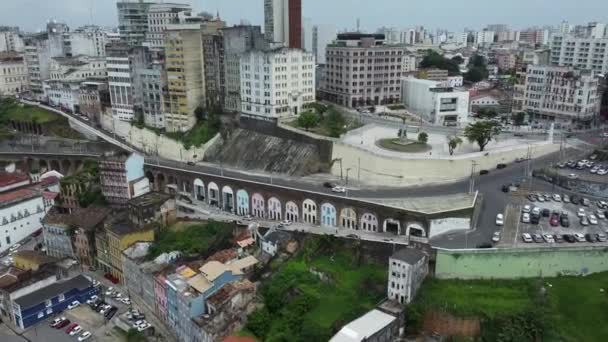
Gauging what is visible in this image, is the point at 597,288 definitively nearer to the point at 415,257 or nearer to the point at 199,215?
the point at 415,257

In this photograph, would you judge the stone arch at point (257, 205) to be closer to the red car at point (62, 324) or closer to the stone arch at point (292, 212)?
the stone arch at point (292, 212)

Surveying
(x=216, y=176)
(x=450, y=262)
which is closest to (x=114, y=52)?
(x=216, y=176)

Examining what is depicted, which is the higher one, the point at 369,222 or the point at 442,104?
the point at 442,104

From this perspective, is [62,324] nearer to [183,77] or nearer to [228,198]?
[228,198]

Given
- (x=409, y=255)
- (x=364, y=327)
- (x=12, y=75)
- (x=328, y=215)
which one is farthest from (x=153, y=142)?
(x=364, y=327)

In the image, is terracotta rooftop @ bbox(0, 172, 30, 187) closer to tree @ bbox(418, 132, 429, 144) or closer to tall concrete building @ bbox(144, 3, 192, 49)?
tall concrete building @ bbox(144, 3, 192, 49)

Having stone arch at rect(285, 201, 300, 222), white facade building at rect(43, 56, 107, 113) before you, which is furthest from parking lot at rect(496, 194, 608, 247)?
white facade building at rect(43, 56, 107, 113)
